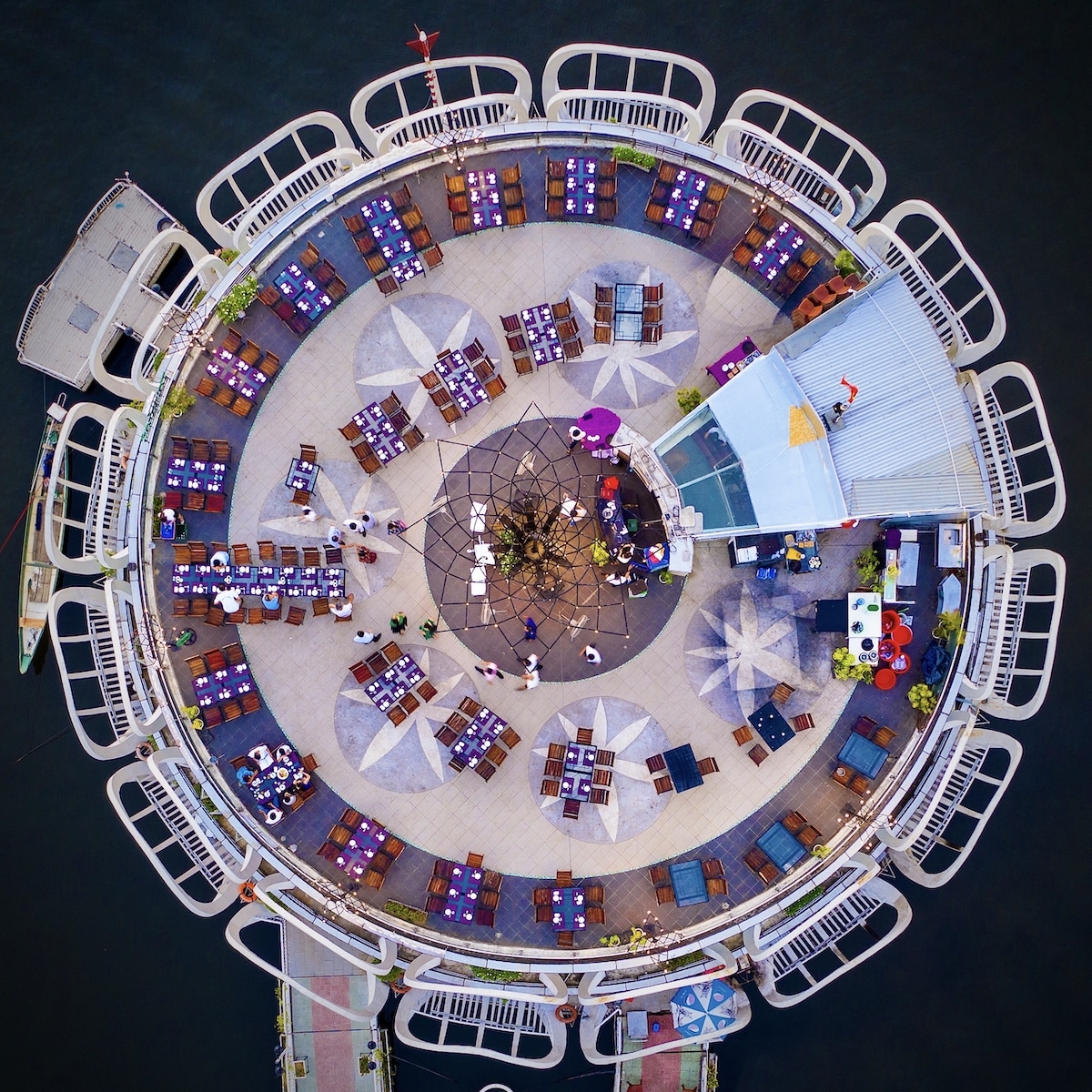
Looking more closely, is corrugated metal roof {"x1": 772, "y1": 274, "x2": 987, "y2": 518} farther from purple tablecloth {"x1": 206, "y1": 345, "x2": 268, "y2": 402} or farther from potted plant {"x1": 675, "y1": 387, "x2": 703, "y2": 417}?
purple tablecloth {"x1": 206, "y1": 345, "x2": 268, "y2": 402}

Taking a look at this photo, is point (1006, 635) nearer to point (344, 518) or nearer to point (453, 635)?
point (453, 635)

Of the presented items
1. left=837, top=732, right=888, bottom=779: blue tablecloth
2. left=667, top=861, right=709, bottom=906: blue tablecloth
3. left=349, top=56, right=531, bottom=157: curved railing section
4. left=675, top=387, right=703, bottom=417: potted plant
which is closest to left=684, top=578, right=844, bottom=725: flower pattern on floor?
left=837, top=732, right=888, bottom=779: blue tablecloth

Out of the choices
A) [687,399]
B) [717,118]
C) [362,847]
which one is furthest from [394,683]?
[717,118]

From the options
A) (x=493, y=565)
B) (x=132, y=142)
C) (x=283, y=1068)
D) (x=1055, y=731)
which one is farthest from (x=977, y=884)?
(x=132, y=142)

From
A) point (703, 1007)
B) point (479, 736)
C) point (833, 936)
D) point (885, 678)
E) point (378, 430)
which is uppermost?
point (378, 430)

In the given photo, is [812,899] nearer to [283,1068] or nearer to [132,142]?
[283,1068]

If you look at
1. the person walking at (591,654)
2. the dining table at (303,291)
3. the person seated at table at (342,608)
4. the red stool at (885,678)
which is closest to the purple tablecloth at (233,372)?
the dining table at (303,291)
